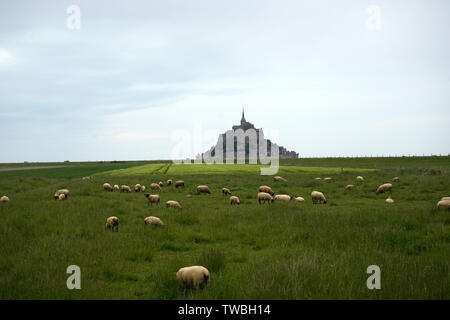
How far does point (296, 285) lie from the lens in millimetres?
5102

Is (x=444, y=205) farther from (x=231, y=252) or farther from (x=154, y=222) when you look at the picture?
(x=154, y=222)

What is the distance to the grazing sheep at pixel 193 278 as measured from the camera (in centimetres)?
554

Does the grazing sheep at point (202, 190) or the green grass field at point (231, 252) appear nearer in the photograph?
the green grass field at point (231, 252)

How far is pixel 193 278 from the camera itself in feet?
18.3

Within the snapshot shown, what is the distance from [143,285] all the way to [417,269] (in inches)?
223

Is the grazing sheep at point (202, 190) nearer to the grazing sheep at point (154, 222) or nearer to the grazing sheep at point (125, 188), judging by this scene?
the grazing sheep at point (125, 188)

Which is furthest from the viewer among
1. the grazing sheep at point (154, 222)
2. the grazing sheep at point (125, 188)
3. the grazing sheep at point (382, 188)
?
the grazing sheep at point (125, 188)

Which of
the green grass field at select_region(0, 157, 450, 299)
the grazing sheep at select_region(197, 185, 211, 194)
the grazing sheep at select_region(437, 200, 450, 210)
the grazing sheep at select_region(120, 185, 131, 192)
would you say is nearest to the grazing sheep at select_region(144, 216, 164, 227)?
the green grass field at select_region(0, 157, 450, 299)

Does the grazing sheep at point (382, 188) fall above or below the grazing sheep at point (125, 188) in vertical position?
above

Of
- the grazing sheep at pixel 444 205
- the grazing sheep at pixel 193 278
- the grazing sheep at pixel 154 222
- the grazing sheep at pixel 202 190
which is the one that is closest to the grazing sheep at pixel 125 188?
the grazing sheep at pixel 202 190

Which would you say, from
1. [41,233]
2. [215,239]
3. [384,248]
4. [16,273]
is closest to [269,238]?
[215,239]

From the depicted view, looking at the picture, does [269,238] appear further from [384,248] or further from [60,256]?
[60,256]

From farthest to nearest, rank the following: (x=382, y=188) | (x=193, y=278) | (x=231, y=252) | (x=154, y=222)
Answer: (x=382, y=188) → (x=154, y=222) → (x=231, y=252) → (x=193, y=278)

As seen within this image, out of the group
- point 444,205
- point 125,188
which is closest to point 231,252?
point 444,205
